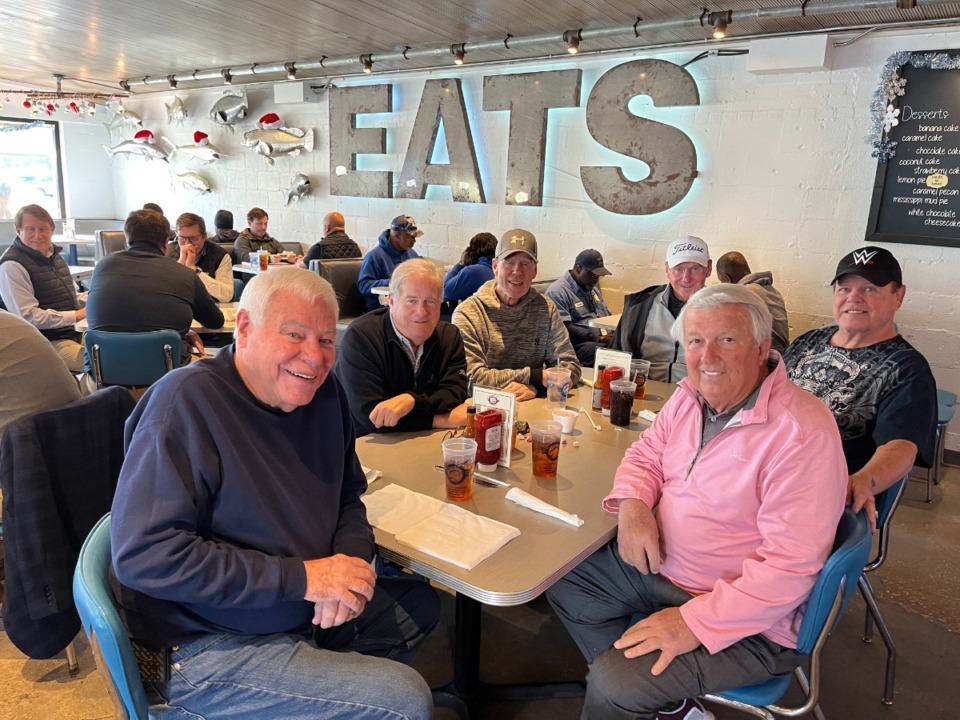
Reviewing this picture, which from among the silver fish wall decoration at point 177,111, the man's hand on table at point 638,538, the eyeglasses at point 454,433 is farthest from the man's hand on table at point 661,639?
the silver fish wall decoration at point 177,111

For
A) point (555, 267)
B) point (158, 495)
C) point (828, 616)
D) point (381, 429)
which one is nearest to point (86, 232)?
point (555, 267)

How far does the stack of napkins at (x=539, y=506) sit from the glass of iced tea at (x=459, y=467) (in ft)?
0.39

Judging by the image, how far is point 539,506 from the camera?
1699 mm

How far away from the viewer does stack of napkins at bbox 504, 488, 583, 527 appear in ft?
5.43

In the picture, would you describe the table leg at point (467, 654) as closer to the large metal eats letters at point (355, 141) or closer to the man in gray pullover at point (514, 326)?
the man in gray pullover at point (514, 326)

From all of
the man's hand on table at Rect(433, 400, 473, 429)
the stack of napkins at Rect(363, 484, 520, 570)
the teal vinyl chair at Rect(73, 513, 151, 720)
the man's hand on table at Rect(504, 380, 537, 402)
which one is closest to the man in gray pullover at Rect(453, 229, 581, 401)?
the man's hand on table at Rect(504, 380, 537, 402)

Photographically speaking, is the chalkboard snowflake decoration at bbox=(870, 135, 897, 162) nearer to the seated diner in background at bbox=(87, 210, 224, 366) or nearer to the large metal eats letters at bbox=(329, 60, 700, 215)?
the large metal eats letters at bbox=(329, 60, 700, 215)

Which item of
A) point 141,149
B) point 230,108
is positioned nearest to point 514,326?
point 230,108

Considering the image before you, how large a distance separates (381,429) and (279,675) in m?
0.99

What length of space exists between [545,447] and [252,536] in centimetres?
84

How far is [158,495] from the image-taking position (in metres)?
1.26

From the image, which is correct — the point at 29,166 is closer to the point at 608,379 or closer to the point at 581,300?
the point at 581,300

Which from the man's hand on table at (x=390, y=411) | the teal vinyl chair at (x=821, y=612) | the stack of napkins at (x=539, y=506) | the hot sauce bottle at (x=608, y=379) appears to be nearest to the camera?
the teal vinyl chair at (x=821, y=612)

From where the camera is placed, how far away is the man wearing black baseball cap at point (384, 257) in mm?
5523
